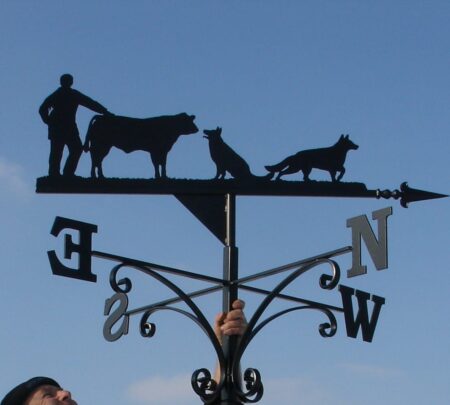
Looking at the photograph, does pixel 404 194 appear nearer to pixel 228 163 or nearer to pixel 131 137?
pixel 228 163

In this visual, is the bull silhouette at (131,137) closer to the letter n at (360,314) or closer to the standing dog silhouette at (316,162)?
the standing dog silhouette at (316,162)

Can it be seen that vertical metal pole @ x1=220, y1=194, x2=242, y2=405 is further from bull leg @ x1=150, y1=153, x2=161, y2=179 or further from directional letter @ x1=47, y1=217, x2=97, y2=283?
directional letter @ x1=47, y1=217, x2=97, y2=283

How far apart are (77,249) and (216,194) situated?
0.56 m

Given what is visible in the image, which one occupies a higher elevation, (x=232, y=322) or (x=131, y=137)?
(x=131, y=137)

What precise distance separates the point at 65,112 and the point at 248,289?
3.00 ft

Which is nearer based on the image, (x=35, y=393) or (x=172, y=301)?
(x=35, y=393)

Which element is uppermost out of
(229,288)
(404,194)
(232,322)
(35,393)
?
(404,194)

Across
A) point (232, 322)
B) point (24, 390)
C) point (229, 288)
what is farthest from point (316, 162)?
point (24, 390)

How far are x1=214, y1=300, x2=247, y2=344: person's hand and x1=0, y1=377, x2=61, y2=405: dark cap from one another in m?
1.28

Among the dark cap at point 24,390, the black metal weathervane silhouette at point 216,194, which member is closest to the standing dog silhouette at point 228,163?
the black metal weathervane silhouette at point 216,194

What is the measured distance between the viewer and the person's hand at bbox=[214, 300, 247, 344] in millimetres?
3604

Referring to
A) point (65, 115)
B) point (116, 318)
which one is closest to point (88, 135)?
point (65, 115)

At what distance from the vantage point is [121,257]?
3.66 m

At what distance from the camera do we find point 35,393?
7.66ft
